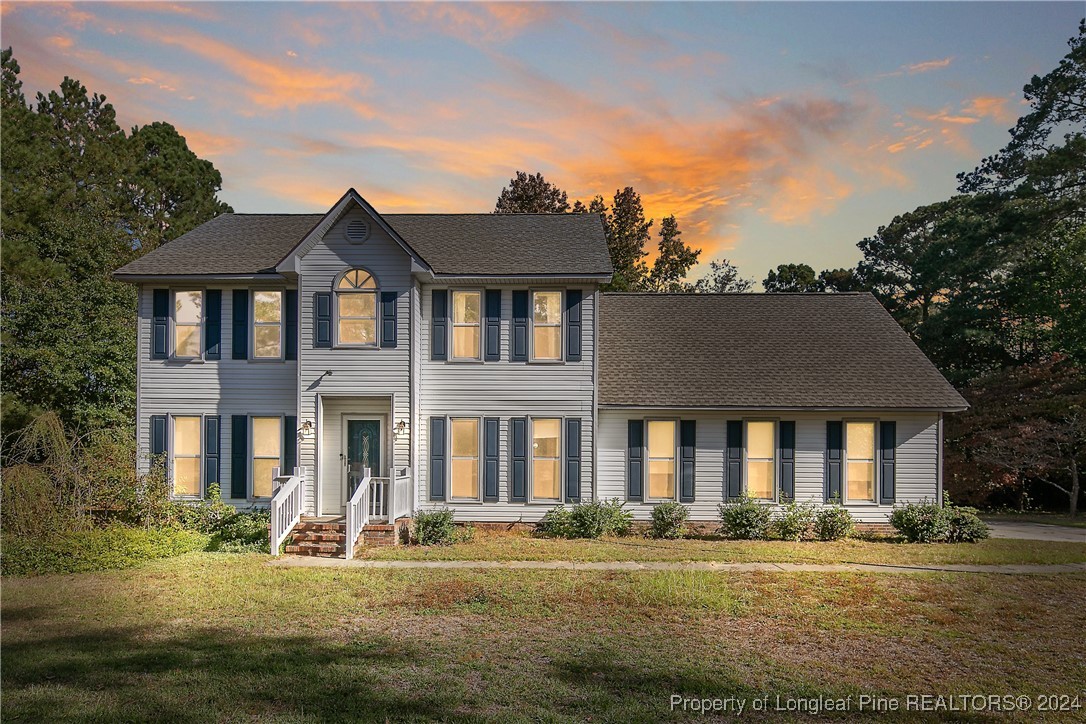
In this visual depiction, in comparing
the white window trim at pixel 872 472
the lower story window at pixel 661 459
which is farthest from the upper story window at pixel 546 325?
the white window trim at pixel 872 472

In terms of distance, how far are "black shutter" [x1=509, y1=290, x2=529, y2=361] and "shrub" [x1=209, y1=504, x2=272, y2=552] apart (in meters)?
6.64

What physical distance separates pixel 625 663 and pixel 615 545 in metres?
7.15

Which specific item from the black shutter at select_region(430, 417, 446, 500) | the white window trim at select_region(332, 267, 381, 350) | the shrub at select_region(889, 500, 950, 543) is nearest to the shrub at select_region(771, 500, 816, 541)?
the shrub at select_region(889, 500, 950, 543)

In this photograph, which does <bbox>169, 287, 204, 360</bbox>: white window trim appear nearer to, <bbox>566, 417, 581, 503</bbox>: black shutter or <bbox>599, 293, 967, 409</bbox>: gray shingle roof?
<bbox>566, 417, 581, 503</bbox>: black shutter

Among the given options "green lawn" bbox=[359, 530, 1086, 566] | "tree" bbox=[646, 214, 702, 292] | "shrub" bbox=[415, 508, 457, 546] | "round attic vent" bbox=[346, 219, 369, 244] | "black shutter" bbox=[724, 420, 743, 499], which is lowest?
"green lawn" bbox=[359, 530, 1086, 566]

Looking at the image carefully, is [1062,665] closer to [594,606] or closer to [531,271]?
[594,606]

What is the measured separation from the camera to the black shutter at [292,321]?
55.0 feet

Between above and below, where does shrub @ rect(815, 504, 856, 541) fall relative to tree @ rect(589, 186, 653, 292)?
below

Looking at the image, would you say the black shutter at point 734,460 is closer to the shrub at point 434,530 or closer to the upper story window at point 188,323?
the shrub at point 434,530

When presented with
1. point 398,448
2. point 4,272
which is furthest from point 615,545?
point 4,272

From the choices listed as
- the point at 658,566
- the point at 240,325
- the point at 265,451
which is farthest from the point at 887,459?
the point at 240,325

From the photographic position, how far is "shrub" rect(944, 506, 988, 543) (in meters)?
15.8

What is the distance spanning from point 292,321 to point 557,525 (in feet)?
25.8

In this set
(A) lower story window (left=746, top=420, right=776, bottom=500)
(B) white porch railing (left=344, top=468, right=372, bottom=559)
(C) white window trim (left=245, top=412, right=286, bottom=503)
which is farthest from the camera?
(A) lower story window (left=746, top=420, right=776, bottom=500)
